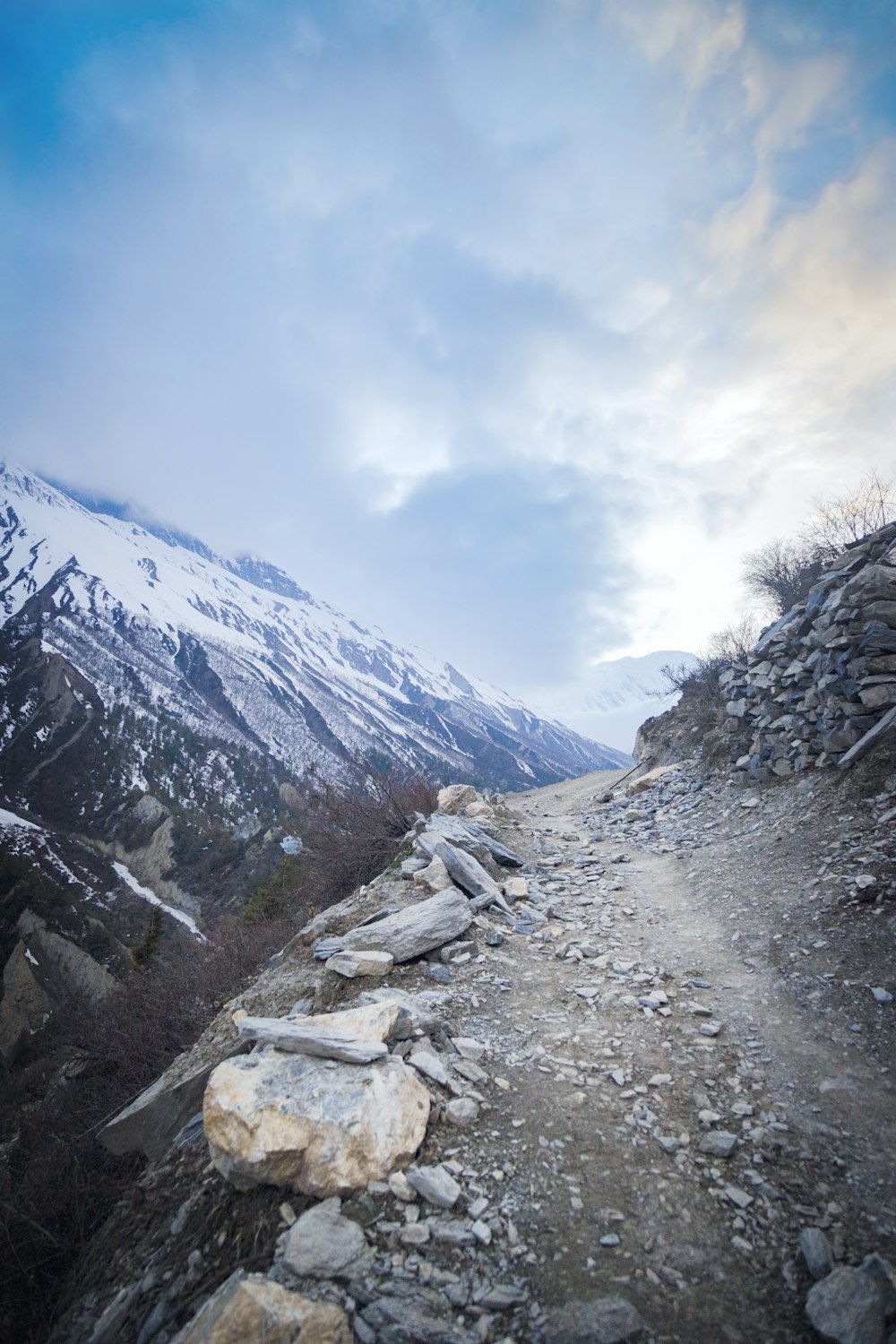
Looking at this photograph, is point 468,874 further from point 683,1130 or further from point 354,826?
point 354,826

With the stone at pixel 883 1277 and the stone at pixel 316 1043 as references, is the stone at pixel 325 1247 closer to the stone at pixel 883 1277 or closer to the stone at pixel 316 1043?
the stone at pixel 316 1043

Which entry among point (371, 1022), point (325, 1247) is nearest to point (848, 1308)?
point (325, 1247)

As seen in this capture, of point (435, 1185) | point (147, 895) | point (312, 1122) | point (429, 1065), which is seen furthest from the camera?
point (147, 895)

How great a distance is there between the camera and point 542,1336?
2500mm

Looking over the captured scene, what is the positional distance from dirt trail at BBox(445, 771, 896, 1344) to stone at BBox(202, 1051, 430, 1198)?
73 cm

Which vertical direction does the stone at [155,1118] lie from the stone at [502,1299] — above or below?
below

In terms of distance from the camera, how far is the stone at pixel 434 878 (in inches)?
336

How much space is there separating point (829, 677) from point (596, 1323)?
11.1m

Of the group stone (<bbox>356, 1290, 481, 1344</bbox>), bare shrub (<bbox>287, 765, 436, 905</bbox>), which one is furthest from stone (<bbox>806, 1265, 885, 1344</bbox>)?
bare shrub (<bbox>287, 765, 436, 905</bbox>)

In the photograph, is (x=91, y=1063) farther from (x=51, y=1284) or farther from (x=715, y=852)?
Result: (x=715, y=852)

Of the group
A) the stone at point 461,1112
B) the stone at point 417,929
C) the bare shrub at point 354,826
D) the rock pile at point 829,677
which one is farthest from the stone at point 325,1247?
the rock pile at point 829,677

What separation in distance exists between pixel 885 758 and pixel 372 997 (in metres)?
9.23

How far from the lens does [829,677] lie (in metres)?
10.2

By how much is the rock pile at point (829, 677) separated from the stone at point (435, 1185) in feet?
31.5
